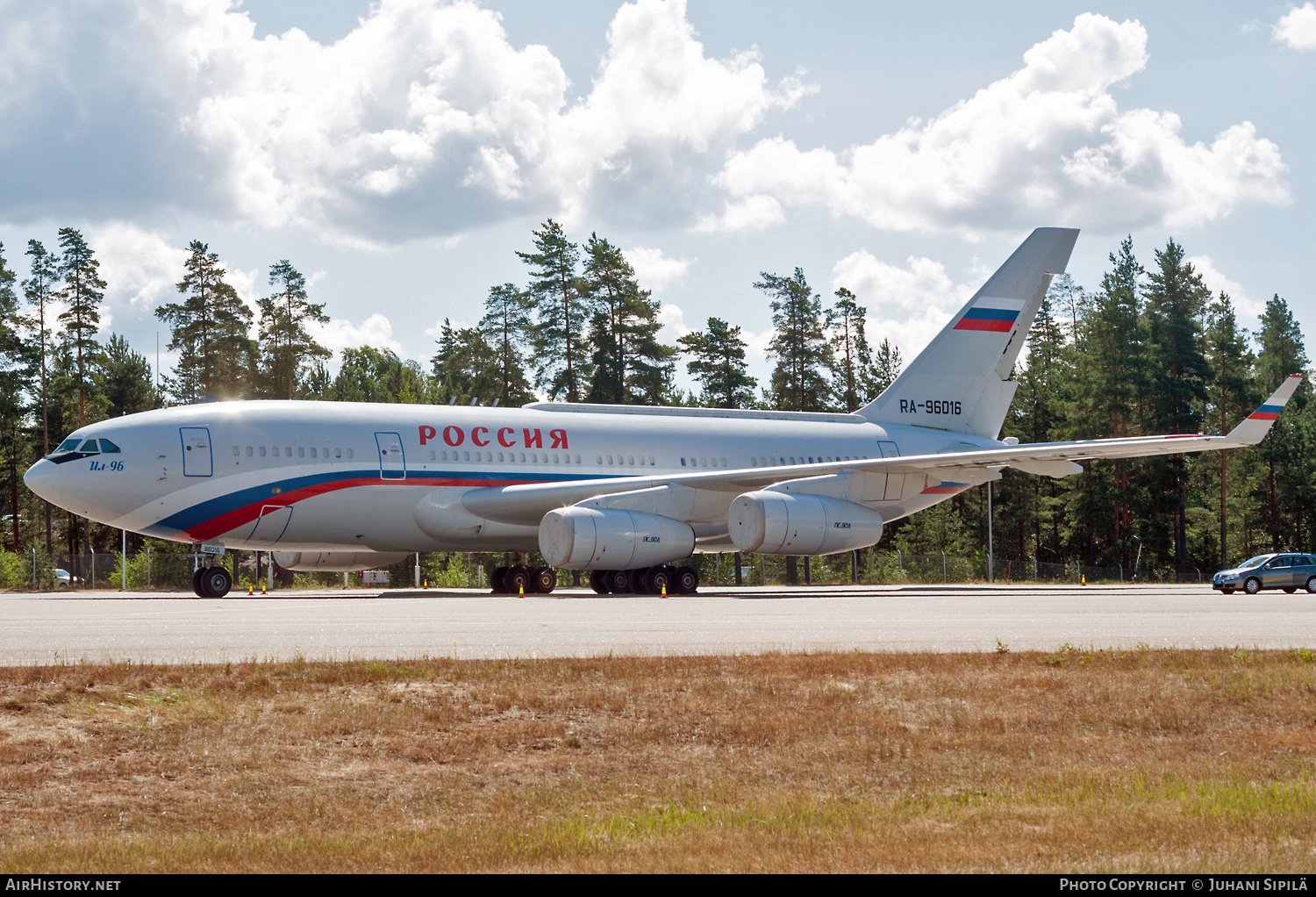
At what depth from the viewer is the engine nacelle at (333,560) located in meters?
29.3

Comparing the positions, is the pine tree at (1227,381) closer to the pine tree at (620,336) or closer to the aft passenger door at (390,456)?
the pine tree at (620,336)

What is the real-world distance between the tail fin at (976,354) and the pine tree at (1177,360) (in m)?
28.7

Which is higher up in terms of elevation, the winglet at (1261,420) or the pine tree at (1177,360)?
the pine tree at (1177,360)

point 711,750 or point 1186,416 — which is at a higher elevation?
point 1186,416

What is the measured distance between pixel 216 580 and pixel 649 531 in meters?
9.39

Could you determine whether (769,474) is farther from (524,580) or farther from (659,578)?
(524,580)

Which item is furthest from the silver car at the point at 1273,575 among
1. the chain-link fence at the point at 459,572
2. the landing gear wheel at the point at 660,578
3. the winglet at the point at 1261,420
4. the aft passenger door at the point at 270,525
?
the aft passenger door at the point at 270,525

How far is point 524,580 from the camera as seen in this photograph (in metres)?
31.7

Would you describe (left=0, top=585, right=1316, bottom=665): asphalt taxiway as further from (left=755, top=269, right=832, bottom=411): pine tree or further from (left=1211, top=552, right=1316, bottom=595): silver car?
(left=755, top=269, right=832, bottom=411): pine tree

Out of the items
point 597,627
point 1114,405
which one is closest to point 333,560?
point 597,627

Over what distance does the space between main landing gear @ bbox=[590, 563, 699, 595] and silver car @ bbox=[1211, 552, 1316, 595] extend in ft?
47.7

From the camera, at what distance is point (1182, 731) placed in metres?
9.56

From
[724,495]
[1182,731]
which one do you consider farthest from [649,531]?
[1182,731]
